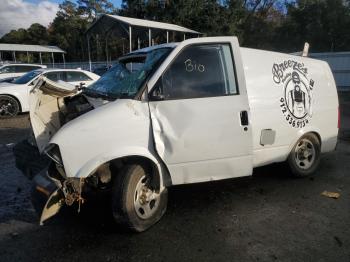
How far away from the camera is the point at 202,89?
3.75 metres

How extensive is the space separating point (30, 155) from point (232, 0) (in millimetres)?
32686

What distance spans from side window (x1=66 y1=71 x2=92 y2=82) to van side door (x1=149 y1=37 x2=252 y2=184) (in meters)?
8.89

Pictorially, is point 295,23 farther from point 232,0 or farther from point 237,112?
point 237,112

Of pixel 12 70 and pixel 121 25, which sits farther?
pixel 121 25

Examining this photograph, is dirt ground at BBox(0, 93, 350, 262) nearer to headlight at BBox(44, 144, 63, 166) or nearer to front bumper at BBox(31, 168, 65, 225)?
front bumper at BBox(31, 168, 65, 225)

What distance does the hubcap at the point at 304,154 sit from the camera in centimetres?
→ 497

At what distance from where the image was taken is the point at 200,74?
379 centimetres

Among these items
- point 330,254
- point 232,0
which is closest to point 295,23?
point 232,0

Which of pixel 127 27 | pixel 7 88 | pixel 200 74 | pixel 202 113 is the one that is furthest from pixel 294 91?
pixel 127 27

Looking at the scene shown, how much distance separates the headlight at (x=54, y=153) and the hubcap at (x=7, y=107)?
336 inches

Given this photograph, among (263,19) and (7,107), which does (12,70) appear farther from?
(263,19)

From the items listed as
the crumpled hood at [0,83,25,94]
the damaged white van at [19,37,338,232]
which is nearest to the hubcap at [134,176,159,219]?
the damaged white van at [19,37,338,232]

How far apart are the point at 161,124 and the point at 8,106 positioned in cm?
879

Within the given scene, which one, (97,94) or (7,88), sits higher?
(97,94)
